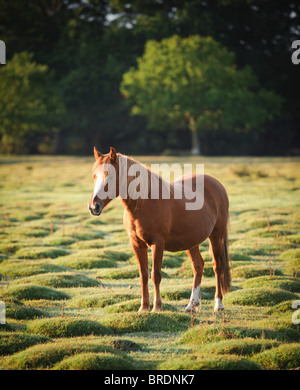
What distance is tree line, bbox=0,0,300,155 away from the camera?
51750 mm

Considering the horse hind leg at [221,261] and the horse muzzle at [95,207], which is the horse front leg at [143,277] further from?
the horse hind leg at [221,261]

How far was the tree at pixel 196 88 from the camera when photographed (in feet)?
169

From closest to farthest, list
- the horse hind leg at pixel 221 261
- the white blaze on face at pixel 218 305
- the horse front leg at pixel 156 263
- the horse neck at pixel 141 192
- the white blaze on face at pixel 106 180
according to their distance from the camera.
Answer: the white blaze on face at pixel 106 180
the horse neck at pixel 141 192
the horse front leg at pixel 156 263
the white blaze on face at pixel 218 305
the horse hind leg at pixel 221 261

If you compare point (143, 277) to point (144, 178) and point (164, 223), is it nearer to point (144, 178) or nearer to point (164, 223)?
point (164, 223)

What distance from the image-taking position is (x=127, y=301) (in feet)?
26.8

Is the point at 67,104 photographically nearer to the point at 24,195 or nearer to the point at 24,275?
the point at 24,195

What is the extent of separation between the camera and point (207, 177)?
9.02 meters

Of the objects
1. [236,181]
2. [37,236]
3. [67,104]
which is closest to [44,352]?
[37,236]

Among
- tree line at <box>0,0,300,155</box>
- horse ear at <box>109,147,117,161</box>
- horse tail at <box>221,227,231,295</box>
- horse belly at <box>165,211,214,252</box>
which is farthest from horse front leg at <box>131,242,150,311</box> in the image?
tree line at <box>0,0,300,155</box>

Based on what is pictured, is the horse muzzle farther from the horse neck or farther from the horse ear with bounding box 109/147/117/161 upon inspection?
the horse ear with bounding box 109/147/117/161

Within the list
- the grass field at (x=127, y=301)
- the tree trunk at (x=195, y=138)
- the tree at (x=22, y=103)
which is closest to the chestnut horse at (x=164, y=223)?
the grass field at (x=127, y=301)

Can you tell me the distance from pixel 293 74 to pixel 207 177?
5341cm

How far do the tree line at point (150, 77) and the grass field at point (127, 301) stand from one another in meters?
34.3

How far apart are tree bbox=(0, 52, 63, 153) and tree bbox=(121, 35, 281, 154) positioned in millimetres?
9022
